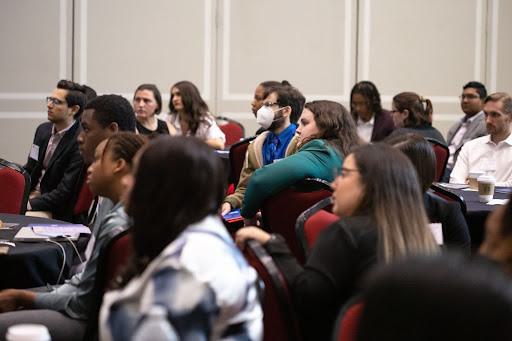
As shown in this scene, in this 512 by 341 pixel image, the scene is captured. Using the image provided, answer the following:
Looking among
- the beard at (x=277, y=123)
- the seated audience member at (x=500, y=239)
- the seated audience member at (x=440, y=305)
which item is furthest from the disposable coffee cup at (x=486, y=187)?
the seated audience member at (x=440, y=305)

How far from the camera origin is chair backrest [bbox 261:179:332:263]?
364 cm

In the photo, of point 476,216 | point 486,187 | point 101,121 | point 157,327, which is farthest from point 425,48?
point 157,327

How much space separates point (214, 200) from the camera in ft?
5.94

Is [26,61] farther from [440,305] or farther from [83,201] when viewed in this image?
[440,305]

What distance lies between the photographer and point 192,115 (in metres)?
8.07

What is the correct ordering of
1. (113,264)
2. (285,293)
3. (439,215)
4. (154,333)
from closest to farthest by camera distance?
(154,333), (285,293), (113,264), (439,215)

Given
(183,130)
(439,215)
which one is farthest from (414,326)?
(183,130)

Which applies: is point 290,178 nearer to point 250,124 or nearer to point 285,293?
point 285,293

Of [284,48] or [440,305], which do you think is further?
[284,48]

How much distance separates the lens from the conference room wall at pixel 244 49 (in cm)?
930

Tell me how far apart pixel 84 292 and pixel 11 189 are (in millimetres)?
2115

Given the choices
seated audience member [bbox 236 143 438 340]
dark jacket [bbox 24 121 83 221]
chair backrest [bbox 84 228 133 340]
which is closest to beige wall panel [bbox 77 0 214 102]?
dark jacket [bbox 24 121 83 221]

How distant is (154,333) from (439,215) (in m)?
2.08

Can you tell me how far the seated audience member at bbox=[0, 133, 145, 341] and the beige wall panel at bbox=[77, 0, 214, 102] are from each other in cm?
680
